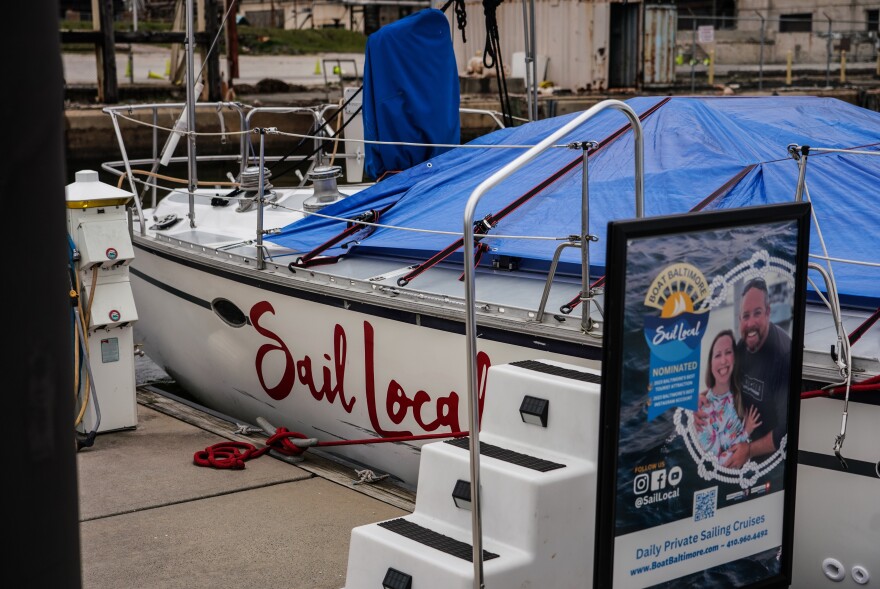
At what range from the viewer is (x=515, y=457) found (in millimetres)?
3361

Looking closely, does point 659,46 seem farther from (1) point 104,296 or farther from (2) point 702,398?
(2) point 702,398

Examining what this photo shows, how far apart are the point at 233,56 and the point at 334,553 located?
20.8m

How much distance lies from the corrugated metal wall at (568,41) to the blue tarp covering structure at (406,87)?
15.4 meters

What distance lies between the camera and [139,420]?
6371 millimetres

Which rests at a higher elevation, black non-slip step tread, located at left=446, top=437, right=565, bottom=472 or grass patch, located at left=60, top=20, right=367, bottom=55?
grass patch, located at left=60, top=20, right=367, bottom=55

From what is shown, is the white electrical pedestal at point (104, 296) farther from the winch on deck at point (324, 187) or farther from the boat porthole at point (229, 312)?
the winch on deck at point (324, 187)

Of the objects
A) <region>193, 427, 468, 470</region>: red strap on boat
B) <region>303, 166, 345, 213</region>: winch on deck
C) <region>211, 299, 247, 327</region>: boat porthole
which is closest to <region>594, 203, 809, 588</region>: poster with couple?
<region>193, 427, 468, 470</region>: red strap on boat

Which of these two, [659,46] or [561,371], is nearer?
[561,371]

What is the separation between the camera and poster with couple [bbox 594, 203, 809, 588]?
283cm

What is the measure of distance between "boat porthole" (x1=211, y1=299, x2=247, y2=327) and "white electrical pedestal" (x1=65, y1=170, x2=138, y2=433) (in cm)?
67

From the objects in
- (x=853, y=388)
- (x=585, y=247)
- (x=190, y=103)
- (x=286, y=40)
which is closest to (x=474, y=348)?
(x=585, y=247)

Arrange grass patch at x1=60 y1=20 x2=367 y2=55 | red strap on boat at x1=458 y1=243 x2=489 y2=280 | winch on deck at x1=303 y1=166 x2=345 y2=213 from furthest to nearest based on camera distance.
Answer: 1. grass patch at x1=60 y1=20 x2=367 y2=55
2. winch on deck at x1=303 y1=166 x2=345 y2=213
3. red strap on boat at x1=458 y1=243 x2=489 y2=280

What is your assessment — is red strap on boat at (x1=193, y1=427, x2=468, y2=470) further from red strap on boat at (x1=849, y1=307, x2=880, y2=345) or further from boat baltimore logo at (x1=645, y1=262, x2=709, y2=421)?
boat baltimore logo at (x1=645, y1=262, x2=709, y2=421)

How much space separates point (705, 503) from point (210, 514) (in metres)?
2.56
